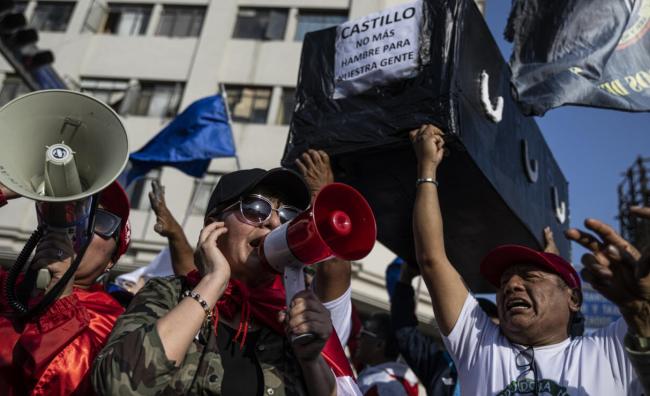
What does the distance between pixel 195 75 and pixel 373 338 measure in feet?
42.9

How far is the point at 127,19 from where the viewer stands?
60.3ft

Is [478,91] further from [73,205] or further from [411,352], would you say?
[73,205]

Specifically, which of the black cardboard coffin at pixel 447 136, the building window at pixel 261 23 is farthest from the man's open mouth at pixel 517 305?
the building window at pixel 261 23

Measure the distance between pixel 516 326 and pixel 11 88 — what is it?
62.3ft

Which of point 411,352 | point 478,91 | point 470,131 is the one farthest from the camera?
point 411,352

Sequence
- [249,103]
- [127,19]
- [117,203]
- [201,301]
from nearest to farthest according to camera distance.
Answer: [201,301] < [117,203] < [249,103] < [127,19]

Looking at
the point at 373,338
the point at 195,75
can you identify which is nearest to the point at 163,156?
the point at 373,338

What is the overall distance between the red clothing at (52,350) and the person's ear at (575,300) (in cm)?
200

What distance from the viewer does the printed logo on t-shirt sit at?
7.56 feet

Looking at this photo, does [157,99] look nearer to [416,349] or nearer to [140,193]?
[140,193]

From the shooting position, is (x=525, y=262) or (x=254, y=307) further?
(x=525, y=262)

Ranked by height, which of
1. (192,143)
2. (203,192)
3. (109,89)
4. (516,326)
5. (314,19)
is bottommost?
(516,326)

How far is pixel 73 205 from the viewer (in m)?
1.91

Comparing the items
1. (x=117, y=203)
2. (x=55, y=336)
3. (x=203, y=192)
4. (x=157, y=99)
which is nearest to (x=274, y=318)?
(x=55, y=336)
